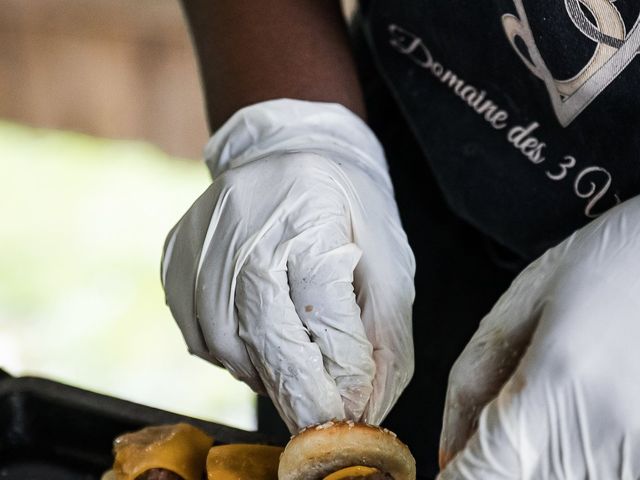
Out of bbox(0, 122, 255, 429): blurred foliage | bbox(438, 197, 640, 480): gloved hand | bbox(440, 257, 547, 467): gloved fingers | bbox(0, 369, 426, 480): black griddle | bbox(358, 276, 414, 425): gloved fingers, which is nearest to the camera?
bbox(438, 197, 640, 480): gloved hand

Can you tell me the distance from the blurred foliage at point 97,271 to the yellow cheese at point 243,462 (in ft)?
5.84

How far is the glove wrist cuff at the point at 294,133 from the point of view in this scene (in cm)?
143

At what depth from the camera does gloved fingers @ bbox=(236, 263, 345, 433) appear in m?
1.18

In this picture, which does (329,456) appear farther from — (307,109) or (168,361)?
(168,361)

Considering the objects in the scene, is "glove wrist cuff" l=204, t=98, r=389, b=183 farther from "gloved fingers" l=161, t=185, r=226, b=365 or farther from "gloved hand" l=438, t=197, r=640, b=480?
"gloved hand" l=438, t=197, r=640, b=480

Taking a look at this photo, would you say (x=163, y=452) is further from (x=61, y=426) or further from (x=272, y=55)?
(x=272, y=55)

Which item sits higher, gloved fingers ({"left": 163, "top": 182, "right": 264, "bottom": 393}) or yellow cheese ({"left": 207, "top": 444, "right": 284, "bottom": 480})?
gloved fingers ({"left": 163, "top": 182, "right": 264, "bottom": 393})

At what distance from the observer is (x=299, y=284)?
48.1 inches

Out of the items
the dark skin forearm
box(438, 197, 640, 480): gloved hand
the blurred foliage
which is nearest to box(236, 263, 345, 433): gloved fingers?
box(438, 197, 640, 480): gloved hand

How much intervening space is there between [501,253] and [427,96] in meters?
0.28

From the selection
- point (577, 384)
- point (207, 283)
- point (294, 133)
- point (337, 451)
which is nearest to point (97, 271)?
point (294, 133)

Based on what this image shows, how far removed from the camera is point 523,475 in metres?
0.96

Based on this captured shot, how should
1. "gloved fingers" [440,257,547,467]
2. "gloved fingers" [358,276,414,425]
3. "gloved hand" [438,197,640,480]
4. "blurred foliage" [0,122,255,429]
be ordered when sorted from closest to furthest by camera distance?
1. "gloved hand" [438,197,640,480]
2. "gloved fingers" [440,257,547,467]
3. "gloved fingers" [358,276,414,425]
4. "blurred foliage" [0,122,255,429]

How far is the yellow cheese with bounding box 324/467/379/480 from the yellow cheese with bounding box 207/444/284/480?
0.49ft
